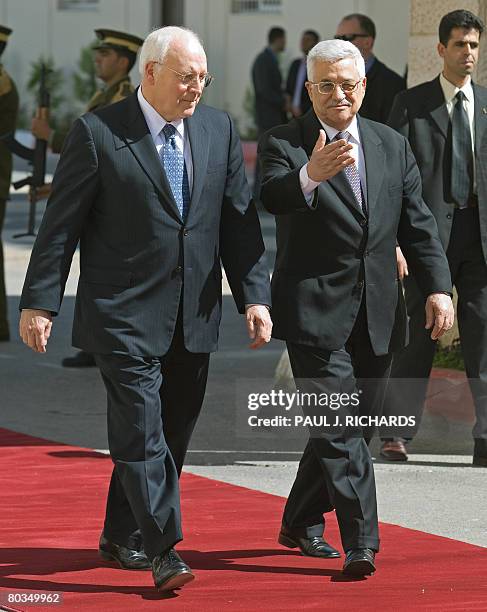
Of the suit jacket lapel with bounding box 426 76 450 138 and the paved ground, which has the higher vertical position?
the suit jacket lapel with bounding box 426 76 450 138

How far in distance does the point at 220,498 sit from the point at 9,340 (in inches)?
191

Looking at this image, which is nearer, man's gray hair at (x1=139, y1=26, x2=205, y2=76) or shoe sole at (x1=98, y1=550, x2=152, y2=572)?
man's gray hair at (x1=139, y1=26, x2=205, y2=76)

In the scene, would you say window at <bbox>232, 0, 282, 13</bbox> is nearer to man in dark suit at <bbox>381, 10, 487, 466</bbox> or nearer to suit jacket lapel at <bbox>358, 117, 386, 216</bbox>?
man in dark suit at <bbox>381, 10, 487, 466</bbox>

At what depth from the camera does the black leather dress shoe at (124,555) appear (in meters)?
5.94

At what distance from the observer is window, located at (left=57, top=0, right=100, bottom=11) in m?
37.2

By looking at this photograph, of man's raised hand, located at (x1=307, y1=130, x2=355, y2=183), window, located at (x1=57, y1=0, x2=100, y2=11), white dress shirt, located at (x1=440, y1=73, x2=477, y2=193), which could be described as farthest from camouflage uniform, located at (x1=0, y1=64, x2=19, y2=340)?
window, located at (x1=57, y1=0, x2=100, y2=11)

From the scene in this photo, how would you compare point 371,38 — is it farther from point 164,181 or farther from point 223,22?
point 223,22

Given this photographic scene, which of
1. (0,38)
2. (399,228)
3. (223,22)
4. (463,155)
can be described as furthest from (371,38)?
(223,22)

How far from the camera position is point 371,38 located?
974cm

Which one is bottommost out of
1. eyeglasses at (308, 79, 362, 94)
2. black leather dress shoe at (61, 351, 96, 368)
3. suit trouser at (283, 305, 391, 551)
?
black leather dress shoe at (61, 351, 96, 368)

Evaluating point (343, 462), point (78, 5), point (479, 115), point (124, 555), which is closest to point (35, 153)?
point (479, 115)

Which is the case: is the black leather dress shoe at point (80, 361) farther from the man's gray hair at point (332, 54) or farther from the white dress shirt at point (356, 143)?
the man's gray hair at point (332, 54)

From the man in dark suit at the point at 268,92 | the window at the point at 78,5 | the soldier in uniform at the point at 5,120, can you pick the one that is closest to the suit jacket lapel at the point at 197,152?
the soldier in uniform at the point at 5,120

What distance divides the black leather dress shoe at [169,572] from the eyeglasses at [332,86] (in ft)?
5.16
